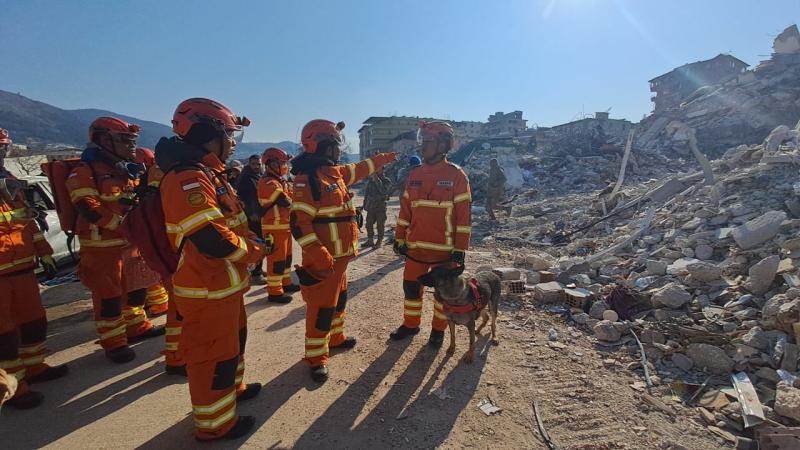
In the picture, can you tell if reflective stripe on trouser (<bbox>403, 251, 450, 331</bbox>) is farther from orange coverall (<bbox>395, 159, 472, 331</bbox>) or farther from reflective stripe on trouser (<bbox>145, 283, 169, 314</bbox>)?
reflective stripe on trouser (<bbox>145, 283, 169, 314</bbox>)

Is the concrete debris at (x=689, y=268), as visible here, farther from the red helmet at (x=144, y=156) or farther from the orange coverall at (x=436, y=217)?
the red helmet at (x=144, y=156)

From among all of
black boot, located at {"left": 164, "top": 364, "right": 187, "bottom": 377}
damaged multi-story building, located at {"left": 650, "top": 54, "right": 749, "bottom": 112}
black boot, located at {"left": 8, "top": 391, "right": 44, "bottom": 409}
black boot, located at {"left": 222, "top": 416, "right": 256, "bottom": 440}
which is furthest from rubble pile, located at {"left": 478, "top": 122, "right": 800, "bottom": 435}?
damaged multi-story building, located at {"left": 650, "top": 54, "right": 749, "bottom": 112}

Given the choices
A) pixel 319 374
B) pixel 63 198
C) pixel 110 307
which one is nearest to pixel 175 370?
pixel 110 307

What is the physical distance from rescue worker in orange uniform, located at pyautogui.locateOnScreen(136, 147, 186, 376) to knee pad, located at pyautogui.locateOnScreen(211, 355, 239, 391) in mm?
259

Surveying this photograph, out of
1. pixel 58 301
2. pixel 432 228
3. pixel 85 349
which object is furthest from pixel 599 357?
pixel 58 301

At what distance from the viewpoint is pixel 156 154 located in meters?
2.29

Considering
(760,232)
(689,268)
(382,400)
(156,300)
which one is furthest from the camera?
(156,300)

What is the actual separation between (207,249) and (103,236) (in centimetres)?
244

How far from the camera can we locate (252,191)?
221 inches

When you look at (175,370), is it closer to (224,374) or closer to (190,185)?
(224,374)

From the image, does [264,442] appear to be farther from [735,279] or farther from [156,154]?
[735,279]

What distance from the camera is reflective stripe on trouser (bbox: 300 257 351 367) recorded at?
132 inches

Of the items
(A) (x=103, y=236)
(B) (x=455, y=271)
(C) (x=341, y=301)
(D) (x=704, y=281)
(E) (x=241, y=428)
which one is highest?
(A) (x=103, y=236)

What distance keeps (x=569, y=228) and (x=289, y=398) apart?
8.54 meters
